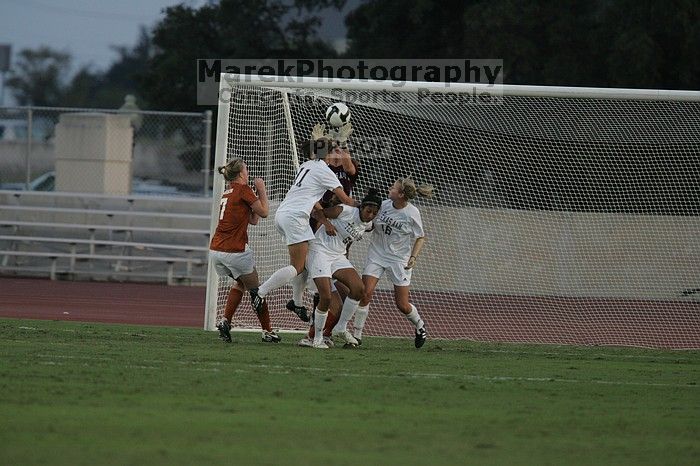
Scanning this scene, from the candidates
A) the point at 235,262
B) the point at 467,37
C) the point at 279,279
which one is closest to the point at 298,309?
the point at 279,279

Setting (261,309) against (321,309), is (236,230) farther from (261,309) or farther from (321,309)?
(321,309)

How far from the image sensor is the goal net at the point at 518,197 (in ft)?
46.2

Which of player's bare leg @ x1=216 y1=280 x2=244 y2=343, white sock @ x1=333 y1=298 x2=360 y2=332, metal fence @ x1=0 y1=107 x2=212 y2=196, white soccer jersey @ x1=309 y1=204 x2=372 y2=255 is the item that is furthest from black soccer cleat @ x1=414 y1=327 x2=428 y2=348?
metal fence @ x1=0 y1=107 x2=212 y2=196

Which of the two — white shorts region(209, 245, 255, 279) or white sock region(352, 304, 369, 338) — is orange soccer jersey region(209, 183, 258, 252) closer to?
white shorts region(209, 245, 255, 279)

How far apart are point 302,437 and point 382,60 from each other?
21.7 meters

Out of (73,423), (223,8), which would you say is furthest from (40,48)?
(73,423)

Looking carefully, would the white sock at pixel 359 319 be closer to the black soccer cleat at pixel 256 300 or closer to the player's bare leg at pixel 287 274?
the player's bare leg at pixel 287 274

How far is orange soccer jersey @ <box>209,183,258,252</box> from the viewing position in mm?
11406

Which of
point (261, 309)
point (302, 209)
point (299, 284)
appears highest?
point (302, 209)

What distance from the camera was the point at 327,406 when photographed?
738 centimetres

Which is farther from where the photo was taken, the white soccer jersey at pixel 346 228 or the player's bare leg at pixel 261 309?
the player's bare leg at pixel 261 309

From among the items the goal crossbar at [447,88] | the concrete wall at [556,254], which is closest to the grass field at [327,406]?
the goal crossbar at [447,88]

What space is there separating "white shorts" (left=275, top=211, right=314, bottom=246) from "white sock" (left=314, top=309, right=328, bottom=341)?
0.74 meters

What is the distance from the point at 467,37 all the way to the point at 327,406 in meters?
19.6
